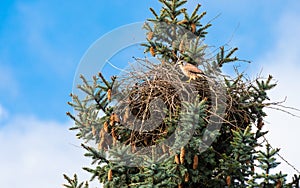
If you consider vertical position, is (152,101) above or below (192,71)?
below

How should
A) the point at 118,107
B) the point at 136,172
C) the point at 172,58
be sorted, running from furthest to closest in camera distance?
1. the point at 172,58
2. the point at 118,107
3. the point at 136,172

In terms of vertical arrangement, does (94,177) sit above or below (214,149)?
below

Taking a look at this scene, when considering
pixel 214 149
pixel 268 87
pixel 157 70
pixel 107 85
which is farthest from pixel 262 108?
pixel 107 85

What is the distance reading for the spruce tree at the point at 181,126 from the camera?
616 cm

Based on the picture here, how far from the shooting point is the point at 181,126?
644 centimetres

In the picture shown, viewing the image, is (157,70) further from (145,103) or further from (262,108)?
(262,108)

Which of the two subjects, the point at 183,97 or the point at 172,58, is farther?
the point at 172,58

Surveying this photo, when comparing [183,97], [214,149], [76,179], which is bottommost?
[76,179]

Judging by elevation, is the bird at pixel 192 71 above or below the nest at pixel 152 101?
above

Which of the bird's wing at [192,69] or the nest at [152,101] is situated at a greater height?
the bird's wing at [192,69]

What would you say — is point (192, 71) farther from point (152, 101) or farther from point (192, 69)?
point (152, 101)

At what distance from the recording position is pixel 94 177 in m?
6.68

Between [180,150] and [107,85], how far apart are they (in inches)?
52.4

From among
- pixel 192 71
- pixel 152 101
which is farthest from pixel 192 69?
pixel 152 101
